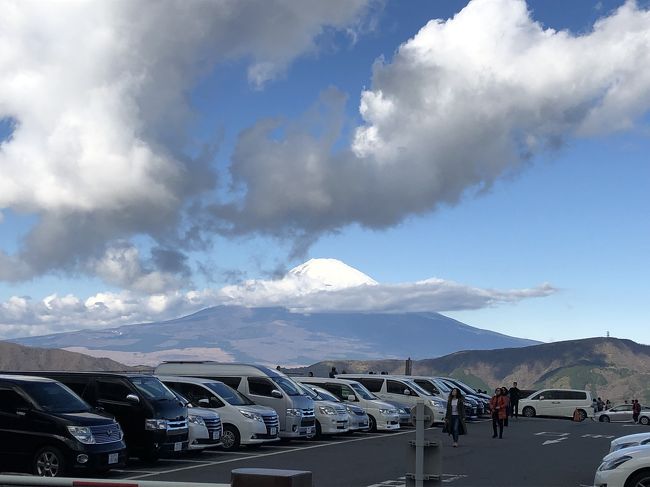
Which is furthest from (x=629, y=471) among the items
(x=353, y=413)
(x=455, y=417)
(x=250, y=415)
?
(x=353, y=413)

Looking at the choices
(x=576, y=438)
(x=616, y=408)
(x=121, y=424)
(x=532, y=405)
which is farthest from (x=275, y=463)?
(x=616, y=408)

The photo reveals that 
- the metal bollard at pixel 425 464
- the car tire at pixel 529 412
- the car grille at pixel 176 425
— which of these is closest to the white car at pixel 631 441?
the metal bollard at pixel 425 464

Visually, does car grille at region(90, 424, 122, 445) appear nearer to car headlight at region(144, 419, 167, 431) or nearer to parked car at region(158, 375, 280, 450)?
car headlight at region(144, 419, 167, 431)

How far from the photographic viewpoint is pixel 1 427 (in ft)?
53.4

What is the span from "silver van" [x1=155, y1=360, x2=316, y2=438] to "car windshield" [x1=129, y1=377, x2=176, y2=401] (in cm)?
513

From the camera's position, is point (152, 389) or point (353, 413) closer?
point (152, 389)

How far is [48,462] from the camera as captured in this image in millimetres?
15922

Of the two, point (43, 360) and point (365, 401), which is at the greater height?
point (43, 360)

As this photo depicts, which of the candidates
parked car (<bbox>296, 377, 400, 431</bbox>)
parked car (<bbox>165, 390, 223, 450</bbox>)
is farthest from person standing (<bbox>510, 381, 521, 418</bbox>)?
parked car (<bbox>165, 390, 223, 450</bbox>)

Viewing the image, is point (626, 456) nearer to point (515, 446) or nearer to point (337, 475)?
point (337, 475)

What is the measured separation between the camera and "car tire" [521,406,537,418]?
49.1 m

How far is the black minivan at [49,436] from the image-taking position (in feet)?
52.1

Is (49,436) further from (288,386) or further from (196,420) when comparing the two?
(288,386)

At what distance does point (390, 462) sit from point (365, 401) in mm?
10416
